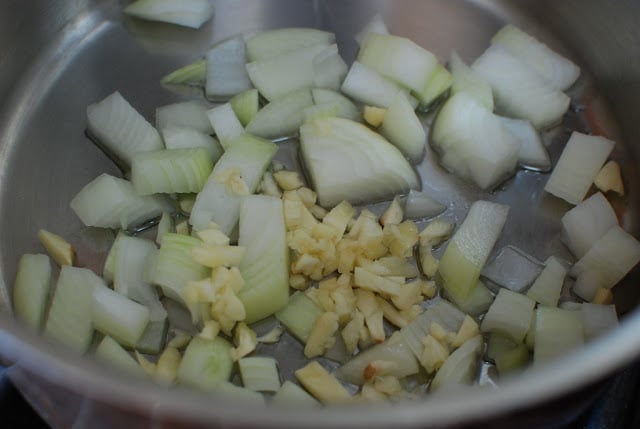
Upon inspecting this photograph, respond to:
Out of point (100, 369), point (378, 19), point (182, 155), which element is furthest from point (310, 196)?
Answer: point (100, 369)

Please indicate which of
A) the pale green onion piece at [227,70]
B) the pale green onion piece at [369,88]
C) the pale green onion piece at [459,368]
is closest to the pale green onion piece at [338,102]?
the pale green onion piece at [369,88]

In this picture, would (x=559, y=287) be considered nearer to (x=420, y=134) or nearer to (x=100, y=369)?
(x=420, y=134)

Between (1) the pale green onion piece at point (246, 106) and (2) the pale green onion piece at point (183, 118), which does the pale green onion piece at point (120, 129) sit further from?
(1) the pale green onion piece at point (246, 106)

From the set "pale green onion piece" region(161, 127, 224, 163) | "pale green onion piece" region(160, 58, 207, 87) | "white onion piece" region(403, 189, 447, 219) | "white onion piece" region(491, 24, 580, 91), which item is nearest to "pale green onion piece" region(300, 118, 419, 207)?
"white onion piece" region(403, 189, 447, 219)

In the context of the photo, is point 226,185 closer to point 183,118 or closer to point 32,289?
point 183,118

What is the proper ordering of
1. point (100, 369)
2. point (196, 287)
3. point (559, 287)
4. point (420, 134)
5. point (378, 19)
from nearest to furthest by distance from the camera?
point (100, 369) < point (196, 287) < point (559, 287) < point (420, 134) < point (378, 19)

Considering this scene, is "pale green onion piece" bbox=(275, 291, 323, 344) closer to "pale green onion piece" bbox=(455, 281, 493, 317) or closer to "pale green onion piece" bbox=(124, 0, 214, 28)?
"pale green onion piece" bbox=(455, 281, 493, 317)
